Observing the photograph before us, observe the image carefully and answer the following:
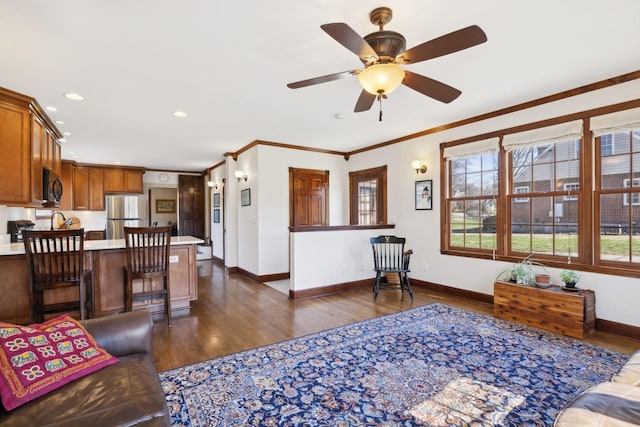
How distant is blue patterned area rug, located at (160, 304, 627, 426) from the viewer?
1.87 metres

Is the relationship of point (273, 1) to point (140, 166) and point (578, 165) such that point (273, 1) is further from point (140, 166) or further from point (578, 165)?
point (140, 166)

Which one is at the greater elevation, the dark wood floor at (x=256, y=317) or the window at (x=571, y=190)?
the window at (x=571, y=190)

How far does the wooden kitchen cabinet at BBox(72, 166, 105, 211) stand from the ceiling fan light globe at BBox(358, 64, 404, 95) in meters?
7.90

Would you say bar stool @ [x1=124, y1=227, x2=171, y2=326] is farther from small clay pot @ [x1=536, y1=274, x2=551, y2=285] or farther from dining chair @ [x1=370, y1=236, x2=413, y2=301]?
small clay pot @ [x1=536, y1=274, x2=551, y2=285]

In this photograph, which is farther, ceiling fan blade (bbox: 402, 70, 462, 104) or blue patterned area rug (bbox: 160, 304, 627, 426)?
ceiling fan blade (bbox: 402, 70, 462, 104)

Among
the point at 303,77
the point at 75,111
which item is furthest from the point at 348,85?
the point at 75,111

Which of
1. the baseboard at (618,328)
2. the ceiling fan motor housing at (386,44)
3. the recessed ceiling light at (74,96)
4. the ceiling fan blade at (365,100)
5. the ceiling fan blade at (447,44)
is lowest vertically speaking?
the baseboard at (618,328)

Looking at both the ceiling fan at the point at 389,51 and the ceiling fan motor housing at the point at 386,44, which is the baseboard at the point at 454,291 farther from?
the ceiling fan motor housing at the point at 386,44

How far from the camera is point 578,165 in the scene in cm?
340

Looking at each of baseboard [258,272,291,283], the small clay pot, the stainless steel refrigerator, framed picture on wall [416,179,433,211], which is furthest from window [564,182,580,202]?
the stainless steel refrigerator

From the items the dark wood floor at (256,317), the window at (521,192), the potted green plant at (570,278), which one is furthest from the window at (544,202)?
the dark wood floor at (256,317)

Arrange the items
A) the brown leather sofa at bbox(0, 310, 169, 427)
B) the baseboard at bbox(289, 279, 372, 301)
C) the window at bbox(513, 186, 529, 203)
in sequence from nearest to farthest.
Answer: the brown leather sofa at bbox(0, 310, 169, 427) < the window at bbox(513, 186, 529, 203) < the baseboard at bbox(289, 279, 372, 301)

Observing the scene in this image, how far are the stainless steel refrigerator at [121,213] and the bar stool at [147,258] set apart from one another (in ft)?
16.3

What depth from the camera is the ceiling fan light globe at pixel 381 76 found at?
6.52 ft
